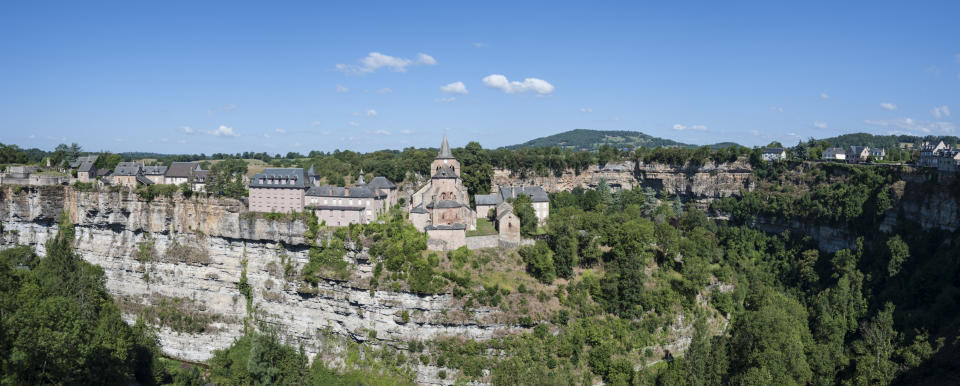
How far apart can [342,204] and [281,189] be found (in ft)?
19.5

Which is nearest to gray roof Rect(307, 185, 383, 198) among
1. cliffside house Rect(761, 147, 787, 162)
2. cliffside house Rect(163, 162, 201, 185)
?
cliffside house Rect(163, 162, 201, 185)

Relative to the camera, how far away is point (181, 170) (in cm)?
6200

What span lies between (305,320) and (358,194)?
466 inches

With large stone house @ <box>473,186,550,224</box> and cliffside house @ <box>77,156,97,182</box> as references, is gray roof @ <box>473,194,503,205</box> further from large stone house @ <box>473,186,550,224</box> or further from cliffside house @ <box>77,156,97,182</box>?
cliffside house @ <box>77,156,97,182</box>

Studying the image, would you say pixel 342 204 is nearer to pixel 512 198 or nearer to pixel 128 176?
pixel 512 198

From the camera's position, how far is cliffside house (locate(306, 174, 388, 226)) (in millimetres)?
48750

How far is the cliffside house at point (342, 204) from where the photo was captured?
160 ft

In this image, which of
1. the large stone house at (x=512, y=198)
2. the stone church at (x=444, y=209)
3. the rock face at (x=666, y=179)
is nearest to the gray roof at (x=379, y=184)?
the stone church at (x=444, y=209)

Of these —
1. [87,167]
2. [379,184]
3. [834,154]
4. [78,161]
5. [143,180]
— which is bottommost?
[143,180]

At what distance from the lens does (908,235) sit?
48344mm

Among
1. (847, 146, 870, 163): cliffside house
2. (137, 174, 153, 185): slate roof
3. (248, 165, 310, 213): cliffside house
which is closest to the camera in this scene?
(248, 165, 310, 213): cliffside house

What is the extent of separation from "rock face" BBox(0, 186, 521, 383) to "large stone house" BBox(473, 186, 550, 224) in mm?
15581

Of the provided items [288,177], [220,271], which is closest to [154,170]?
[220,271]

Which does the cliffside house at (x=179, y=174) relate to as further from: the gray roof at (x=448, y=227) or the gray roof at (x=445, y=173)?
the gray roof at (x=448, y=227)
